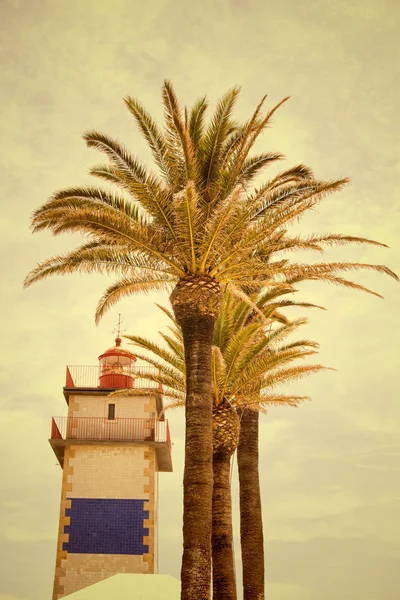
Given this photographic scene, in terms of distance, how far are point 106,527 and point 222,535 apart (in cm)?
1197

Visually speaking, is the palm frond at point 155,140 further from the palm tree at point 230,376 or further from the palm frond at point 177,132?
the palm tree at point 230,376

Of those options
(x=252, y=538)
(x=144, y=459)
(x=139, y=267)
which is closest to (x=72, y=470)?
(x=144, y=459)

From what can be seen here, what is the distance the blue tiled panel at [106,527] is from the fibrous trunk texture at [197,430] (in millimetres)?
15406

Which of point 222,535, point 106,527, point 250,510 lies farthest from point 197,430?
point 106,527

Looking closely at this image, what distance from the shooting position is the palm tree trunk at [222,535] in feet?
62.3

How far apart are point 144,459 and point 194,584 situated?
1691 centimetres

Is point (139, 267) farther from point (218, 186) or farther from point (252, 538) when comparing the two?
point (252, 538)

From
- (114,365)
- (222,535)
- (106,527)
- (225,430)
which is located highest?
(114,365)

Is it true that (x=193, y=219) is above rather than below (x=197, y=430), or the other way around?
above

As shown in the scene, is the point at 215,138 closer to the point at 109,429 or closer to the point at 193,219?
the point at 193,219

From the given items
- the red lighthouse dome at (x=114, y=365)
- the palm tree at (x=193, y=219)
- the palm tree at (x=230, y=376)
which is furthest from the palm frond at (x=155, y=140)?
the red lighthouse dome at (x=114, y=365)

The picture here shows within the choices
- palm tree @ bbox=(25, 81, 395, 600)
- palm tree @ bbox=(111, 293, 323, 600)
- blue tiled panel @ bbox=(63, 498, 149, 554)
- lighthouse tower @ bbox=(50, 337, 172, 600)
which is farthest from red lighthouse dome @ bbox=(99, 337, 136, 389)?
palm tree @ bbox=(25, 81, 395, 600)

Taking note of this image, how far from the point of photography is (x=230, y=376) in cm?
2097

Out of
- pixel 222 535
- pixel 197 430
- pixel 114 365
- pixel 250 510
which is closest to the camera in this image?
pixel 197 430
